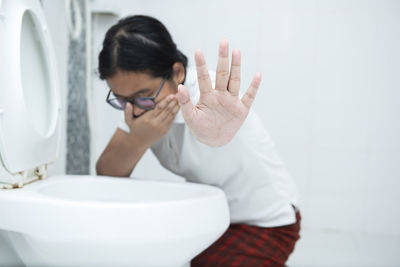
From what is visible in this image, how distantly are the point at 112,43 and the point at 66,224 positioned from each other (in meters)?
0.45

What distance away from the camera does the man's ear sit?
0.85 m

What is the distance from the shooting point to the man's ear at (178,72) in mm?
848

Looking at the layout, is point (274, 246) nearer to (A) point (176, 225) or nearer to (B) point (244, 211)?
(B) point (244, 211)

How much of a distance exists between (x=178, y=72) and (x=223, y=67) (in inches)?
12.0

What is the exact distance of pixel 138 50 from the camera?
812mm

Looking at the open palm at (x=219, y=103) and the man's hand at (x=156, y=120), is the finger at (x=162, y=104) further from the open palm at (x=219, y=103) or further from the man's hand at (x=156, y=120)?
the open palm at (x=219, y=103)

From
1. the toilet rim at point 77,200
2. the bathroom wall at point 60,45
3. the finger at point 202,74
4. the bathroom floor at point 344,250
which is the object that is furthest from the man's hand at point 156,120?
the bathroom floor at point 344,250

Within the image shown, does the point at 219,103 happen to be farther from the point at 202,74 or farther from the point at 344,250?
the point at 344,250

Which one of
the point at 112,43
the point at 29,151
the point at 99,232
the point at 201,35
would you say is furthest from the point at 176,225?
the point at 201,35

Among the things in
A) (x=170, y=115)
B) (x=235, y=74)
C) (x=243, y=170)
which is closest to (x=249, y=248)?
(x=243, y=170)

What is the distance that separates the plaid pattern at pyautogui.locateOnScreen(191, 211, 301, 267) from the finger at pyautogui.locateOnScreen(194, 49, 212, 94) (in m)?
0.43

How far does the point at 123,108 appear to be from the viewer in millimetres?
895

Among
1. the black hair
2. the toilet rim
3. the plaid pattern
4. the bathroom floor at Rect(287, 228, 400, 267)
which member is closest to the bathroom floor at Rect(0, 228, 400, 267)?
the bathroom floor at Rect(287, 228, 400, 267)

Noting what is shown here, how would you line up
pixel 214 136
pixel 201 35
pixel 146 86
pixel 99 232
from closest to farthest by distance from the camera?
pixel 99 232 → pixel 214 136 → pixel 146 86 → pixel 201 35
